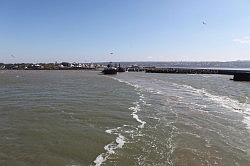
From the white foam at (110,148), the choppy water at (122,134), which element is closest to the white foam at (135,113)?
the choppy water at (122,134)

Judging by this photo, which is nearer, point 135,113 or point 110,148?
point 110,148

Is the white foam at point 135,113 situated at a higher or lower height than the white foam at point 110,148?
higher

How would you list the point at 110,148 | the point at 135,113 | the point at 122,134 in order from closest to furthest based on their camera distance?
the point at 110,148, the point at 122,134, the point at 135,113

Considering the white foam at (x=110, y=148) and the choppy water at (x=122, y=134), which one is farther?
the choppy water at (x=122, y=134)

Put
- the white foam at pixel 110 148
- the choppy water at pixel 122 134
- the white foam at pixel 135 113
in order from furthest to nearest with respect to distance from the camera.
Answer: the white foam at pixel 135 113 → the choppy water at pixel 122 134 → the white foam at pixel 110 148

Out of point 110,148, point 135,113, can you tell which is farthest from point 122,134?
point 135,113

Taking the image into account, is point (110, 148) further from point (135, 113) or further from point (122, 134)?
point (135, 113)

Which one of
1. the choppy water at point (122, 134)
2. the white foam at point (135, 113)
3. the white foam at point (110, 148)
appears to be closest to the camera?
the white foam at point (110, 148)

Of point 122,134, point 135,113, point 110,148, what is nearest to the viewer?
point 110,148

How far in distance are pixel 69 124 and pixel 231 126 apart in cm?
1203

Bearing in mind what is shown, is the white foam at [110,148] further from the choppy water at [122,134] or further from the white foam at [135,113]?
the white foam at [135,113]

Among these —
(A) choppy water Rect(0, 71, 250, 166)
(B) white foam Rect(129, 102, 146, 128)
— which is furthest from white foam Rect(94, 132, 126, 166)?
(B) white foam Rect(129, 102, 146, 128)

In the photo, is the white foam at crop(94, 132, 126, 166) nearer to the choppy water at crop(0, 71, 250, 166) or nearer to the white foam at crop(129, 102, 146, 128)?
the choppy water at crop(0, 71, 250, 166)

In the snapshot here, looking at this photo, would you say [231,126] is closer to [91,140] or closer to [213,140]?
[213,140]
